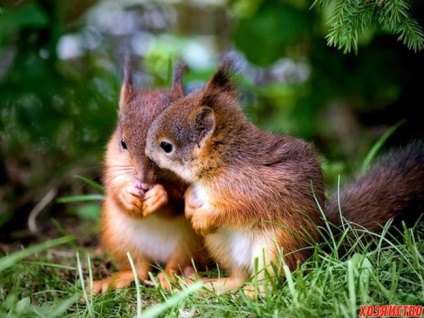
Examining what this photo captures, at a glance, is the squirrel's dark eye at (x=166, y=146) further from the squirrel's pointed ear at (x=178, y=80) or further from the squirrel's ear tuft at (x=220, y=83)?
the squirrel's pointed ear at (x=178, y=80)

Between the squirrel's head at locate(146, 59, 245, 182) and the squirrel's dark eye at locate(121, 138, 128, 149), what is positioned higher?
the squirrel's head at locate(146, 59, 245, 182)

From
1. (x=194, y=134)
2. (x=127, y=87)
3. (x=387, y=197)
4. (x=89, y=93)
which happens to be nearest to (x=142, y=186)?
(x=194, y=134)

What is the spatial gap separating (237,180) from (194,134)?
9.7 inches

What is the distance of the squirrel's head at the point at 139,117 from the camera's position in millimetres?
2766

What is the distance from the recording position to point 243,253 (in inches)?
105

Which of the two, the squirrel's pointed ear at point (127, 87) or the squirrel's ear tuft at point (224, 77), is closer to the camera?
the squirrel's ear tuft at point (224, 77)

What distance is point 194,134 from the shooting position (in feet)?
8.62

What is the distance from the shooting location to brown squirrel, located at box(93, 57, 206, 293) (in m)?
2.78

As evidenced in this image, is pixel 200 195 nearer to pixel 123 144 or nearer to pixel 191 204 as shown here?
pixel 191 204

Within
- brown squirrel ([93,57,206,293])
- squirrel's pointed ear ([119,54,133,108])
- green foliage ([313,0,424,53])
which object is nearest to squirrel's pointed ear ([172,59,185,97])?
brown squirrel ([93,57,206,293])

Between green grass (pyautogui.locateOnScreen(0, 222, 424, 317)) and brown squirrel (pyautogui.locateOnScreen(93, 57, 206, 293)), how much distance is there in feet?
0.65

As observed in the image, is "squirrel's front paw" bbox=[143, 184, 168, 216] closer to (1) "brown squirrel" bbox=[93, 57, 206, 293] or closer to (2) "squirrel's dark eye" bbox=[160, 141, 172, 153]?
(1) "brown squirrel" bbox=[93, 57, 206, 293]

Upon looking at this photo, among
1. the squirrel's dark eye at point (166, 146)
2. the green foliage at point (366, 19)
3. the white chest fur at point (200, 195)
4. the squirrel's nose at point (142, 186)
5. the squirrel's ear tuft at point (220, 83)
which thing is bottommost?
the squirrel's nose at point (142, 186)

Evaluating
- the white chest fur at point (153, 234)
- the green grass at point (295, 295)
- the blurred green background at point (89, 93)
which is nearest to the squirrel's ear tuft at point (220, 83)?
the white chest fur at point (153, 234)
